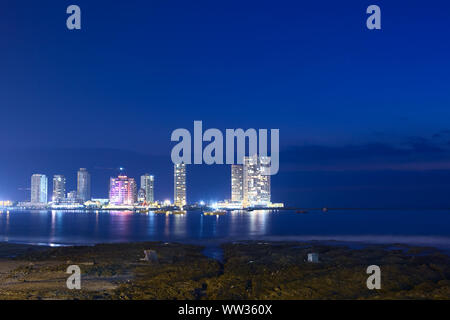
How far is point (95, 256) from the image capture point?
3653cm

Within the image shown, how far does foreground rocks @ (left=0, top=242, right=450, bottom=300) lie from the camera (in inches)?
818

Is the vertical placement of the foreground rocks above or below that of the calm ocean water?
above

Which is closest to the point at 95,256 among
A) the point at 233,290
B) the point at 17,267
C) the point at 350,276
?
the point at 17,267

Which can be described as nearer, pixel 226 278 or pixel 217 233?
pixel 226 278

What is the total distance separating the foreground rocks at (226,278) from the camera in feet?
68.1

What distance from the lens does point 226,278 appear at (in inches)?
976

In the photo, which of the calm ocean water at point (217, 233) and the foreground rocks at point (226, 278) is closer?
the foreground rocks at point (226, 278)

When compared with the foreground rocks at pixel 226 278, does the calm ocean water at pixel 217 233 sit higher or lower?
lower

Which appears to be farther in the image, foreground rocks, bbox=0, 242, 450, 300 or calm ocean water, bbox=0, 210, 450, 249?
calm ocean water, bbox=0, 210, 450, 249

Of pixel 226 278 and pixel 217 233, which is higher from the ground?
pixel 226 278
